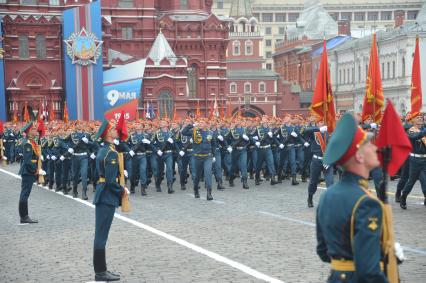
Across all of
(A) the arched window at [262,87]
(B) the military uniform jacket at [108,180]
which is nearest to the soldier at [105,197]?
(B) the military uniform jacket at [108,180]

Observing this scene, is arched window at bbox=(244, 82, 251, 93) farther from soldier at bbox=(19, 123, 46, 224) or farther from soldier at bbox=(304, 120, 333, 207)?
soldier at bbox=(19, 123, 46, 224)

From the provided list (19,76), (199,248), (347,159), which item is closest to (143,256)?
(199,248)

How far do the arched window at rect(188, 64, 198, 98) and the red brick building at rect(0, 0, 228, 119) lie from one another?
9 cm

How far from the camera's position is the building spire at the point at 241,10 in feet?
345

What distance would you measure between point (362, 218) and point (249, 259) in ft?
18.7

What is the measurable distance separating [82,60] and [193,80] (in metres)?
12.0

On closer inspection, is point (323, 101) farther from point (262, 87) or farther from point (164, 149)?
point (262, 87)

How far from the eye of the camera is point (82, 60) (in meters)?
57.6

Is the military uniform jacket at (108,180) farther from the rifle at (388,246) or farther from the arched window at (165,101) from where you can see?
the arched window at (165,101)

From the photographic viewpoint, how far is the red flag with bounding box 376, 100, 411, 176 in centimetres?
498

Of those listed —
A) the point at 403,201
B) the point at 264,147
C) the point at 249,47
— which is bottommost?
the point at 403,201

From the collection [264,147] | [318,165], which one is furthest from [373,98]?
[264,147]

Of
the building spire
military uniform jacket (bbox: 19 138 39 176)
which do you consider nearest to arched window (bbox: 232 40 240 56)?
the building spire

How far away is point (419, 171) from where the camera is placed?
14289 millimetres
